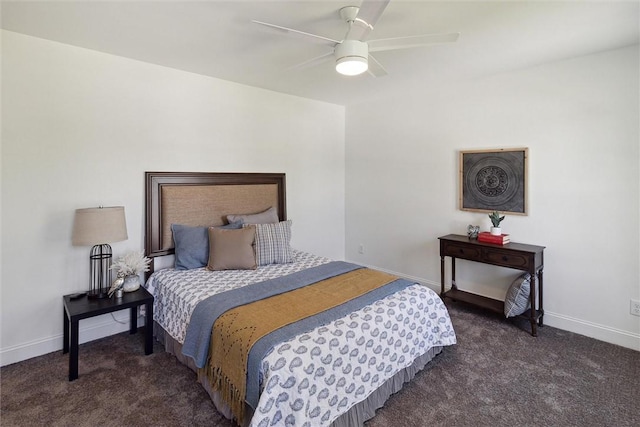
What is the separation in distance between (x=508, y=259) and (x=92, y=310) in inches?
138

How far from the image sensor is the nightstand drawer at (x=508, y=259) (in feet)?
9.37

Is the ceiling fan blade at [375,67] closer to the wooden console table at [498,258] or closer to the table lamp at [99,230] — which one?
the wooden console table at [498,258]

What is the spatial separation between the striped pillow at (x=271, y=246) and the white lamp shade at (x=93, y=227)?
3.98 ft

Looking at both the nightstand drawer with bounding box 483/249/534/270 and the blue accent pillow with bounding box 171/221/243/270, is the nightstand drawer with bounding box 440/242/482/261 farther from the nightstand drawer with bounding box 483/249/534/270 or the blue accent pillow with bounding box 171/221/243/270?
the blue accent pillow with bounding box 171/221/243/270

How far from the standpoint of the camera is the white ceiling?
206 cm

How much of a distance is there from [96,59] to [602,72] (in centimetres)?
437

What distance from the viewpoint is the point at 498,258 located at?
3.04m

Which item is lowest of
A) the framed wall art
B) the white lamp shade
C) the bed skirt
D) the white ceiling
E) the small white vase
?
the bed skirt

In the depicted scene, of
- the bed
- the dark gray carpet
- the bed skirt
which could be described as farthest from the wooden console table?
the bed skirt

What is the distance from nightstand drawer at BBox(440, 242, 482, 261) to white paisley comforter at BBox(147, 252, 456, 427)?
0.94 metres

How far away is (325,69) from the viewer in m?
3.23

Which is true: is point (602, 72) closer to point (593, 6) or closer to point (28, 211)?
point (593, 6)

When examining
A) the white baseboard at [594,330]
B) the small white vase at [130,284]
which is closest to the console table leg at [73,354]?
the small white vase at [130,284]

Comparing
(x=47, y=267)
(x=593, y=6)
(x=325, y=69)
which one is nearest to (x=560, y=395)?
(x=593, y=6)
